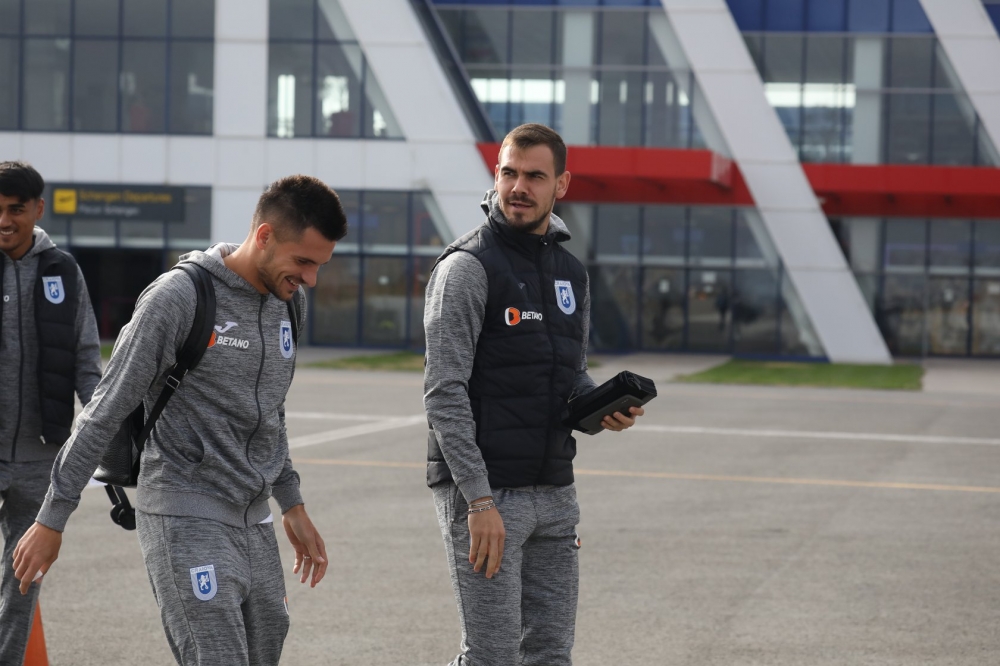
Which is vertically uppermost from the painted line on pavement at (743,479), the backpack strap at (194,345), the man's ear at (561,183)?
the man's ear at (561,183)

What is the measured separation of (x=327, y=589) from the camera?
7.54 m

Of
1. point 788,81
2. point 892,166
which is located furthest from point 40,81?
point 892,166

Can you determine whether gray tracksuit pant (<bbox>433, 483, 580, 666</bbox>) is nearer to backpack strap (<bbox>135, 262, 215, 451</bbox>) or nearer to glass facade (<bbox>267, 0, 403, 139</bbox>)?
backpack strap (<bbox>135, 262, 215, 451</bbox>)

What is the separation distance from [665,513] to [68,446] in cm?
718

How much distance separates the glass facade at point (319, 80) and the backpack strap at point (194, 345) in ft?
92.0

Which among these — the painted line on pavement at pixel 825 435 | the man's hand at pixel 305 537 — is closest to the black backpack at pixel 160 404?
the man's hand at pixel 305 537

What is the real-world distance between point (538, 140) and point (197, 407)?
4.30 ft

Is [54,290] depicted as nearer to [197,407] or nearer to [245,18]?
[197,407]

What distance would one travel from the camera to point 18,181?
4938 mm

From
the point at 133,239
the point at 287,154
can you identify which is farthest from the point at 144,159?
the point at 287,154

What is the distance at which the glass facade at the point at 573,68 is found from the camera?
32.0 m

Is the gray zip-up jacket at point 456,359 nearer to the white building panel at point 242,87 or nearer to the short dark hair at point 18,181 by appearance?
the short dark hair at point 18,181

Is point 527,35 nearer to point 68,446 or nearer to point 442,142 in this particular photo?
point 442,142

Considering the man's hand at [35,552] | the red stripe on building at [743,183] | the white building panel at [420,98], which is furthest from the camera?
the white building panel at [420,98]
